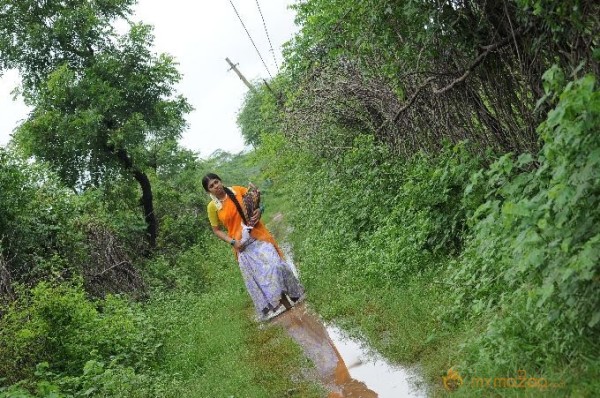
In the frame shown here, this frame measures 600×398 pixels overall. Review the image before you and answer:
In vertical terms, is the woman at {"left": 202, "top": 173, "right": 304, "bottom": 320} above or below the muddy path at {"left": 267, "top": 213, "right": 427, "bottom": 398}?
above

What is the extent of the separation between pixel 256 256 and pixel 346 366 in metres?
2.83

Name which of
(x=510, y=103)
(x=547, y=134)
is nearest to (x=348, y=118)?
(x=510, y=103)

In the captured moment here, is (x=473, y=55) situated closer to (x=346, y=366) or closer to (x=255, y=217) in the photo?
(x=346, y=366)

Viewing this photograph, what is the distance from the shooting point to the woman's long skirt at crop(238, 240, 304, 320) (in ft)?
27.2

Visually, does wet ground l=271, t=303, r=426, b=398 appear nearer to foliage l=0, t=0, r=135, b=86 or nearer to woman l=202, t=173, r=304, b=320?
woman l=202, t=173, r=304, b=320

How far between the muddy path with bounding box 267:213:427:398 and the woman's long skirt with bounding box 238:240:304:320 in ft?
1.90

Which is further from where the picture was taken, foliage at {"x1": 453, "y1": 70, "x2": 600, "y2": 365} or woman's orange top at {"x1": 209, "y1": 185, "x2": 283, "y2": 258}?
→ woman's orange top at {"x1": 209, "y1": 185, "x2": 283, "y2": 258}

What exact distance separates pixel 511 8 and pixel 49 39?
15120 mm

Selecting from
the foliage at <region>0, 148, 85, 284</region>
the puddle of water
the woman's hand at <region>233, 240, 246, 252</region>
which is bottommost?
the puddle of water

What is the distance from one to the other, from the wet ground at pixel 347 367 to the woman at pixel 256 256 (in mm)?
884

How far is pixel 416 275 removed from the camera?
22.6ft

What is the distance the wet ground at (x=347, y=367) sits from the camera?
5.05 m

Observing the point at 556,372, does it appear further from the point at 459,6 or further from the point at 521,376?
the point at 459,6

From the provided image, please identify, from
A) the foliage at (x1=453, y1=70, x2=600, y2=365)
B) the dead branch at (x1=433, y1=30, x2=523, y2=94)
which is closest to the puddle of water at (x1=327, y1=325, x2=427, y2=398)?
the foliage at (x1=453, y1=70, x2=600, y2=365)
